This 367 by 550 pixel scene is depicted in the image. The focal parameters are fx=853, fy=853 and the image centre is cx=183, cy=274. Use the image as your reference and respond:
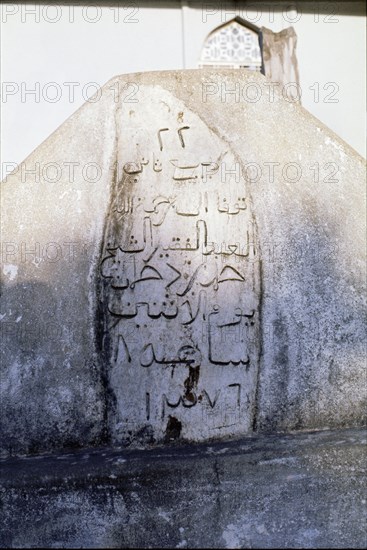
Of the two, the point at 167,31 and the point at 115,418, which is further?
the point at 167,31

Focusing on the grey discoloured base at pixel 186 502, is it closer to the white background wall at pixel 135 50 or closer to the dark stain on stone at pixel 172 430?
the dark stain on stone at pixel 172 430

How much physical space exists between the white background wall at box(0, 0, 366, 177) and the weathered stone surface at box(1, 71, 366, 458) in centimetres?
537

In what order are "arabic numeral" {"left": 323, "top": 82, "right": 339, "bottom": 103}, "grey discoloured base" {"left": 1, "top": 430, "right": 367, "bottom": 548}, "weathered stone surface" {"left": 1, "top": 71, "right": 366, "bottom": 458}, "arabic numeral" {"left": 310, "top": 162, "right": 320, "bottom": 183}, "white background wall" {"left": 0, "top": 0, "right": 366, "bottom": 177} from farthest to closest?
1. "arabic numeral" {"left": 323, "top": 82, "right": 339, "bottom": 103}
2. "white background wall" {"left": 0, "top": 0, "right": 366, "bottom": 177}
3. "arabic numeral" {"left": 310, "top": 162, "right": 320, "bottom": 183}
4. "weathered stone surface" {"left": 1, "top": 71, "right": 366, "bottom": 458}
5. "grey discoloured base" {"left": 1, "top": 430, "right": 367, "bottom": 548}

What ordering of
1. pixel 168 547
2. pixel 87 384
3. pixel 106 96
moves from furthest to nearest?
pixel 106 96, pixel 87 384, pixel 168 547

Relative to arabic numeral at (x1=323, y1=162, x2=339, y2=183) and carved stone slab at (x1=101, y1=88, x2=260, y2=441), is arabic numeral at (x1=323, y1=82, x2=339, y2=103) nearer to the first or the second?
arabic numeral at (x1=323, y1=162, x2=339, y2=183)

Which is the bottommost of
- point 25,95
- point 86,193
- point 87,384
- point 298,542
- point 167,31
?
point 298,542

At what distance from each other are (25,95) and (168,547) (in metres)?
6.47

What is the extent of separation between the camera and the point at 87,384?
2711 mm

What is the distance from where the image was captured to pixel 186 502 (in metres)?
2.51

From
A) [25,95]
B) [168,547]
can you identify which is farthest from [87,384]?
[25,95]

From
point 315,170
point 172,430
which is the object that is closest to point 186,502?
point 172,430

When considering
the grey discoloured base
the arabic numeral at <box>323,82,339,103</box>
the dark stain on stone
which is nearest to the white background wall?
the arabic numeral at <box>323,82,339,103</box>

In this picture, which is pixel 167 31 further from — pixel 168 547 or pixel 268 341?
pixel 168 547

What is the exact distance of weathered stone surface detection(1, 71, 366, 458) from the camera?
272 cm
